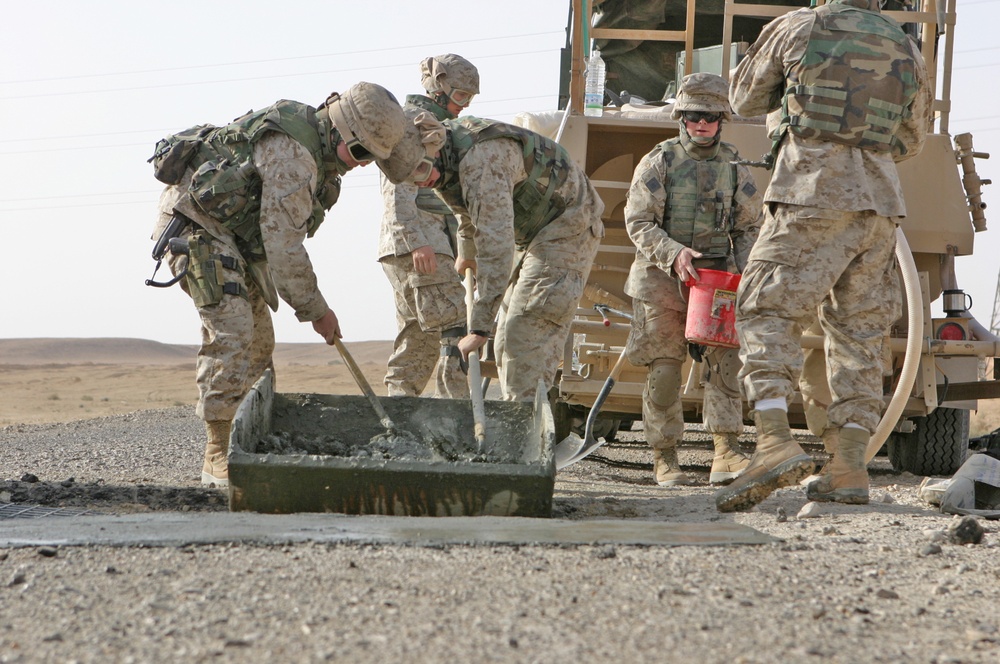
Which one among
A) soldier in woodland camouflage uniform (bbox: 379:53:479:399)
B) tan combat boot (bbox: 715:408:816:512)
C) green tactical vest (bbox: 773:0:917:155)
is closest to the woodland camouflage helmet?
soldier in woodland camouflage uniform (bbox: 379:53:479:399)

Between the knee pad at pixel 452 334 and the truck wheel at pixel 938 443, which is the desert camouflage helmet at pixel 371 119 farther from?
the truck wheel at pixel 938 443

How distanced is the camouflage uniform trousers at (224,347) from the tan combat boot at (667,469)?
2213mm

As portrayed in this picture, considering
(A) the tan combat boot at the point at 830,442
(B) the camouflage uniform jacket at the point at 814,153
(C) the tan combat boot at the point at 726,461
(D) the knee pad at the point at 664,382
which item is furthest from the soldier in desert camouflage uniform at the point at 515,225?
(A) the tan combat boot at the point at 830,442

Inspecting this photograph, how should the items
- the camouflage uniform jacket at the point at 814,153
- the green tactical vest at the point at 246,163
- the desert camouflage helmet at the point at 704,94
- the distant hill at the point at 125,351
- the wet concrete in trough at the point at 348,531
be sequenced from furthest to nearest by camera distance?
the distant hill at the point at 125,351
the desert camouflage helmet at the point at 704,94
the green tactical vest at the point at 246,163
the camouflage uniform jacket at the point at 814,153
the wet concrete in trough at the point at 348,531

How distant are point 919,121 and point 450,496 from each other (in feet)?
8.43

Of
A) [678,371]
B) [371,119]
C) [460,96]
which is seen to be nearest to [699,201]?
[678,371]

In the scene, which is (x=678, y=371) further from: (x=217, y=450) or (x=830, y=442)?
(x=217, y=450)

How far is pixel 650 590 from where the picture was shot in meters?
2.91

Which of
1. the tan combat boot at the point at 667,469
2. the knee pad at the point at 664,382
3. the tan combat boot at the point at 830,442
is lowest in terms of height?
the tan combat boot at the point at 667,469

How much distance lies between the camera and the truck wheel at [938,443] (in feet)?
23.3

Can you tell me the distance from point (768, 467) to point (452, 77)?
2898mm

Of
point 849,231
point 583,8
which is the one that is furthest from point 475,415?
point 583,8

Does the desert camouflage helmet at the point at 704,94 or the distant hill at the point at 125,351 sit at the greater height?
the desert camouflage helmet at the point at 704,94

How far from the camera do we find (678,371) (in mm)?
6191
